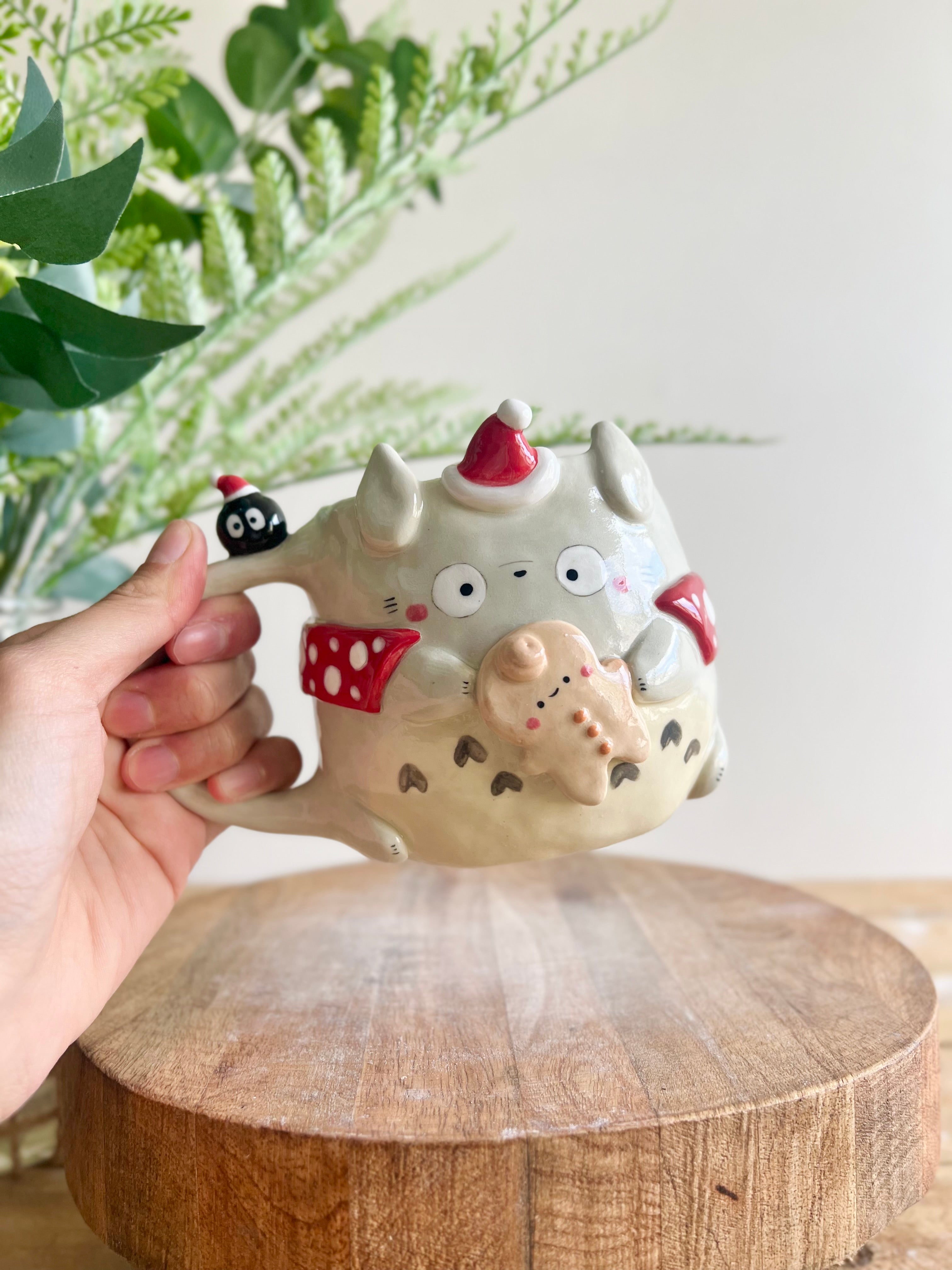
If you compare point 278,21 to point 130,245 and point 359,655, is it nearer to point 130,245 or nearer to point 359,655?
point 130,245

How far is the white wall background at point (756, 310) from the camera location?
52.3 inches

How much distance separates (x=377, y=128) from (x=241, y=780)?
45 centimetres

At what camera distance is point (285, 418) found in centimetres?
85

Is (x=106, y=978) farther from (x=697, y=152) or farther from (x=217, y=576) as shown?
(x=697, y=152)

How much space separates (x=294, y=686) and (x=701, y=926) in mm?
714

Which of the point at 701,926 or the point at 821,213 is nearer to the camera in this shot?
the point at 701,926

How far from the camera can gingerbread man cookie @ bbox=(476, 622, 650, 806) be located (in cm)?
55

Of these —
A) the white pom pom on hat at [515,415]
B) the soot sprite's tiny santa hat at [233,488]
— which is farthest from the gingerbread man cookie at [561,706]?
the soot sprite's tiny santa hat at [233,488]

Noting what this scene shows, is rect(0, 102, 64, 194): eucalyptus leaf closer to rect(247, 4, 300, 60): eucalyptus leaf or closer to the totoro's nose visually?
the totoro's nose

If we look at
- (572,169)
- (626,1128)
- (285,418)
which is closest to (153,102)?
(285,418)

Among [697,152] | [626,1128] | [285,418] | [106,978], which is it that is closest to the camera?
[626,1128]

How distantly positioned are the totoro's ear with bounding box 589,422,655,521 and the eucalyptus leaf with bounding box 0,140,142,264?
0.27 metres

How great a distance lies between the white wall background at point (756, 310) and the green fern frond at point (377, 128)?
59 cm

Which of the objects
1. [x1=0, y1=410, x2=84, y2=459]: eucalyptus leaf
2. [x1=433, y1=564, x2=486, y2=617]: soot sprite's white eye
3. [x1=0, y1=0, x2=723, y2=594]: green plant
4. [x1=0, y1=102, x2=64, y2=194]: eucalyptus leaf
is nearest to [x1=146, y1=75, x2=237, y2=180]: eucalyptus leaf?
[x1=0, y1=0, x2=723, y2=594]: green plant
